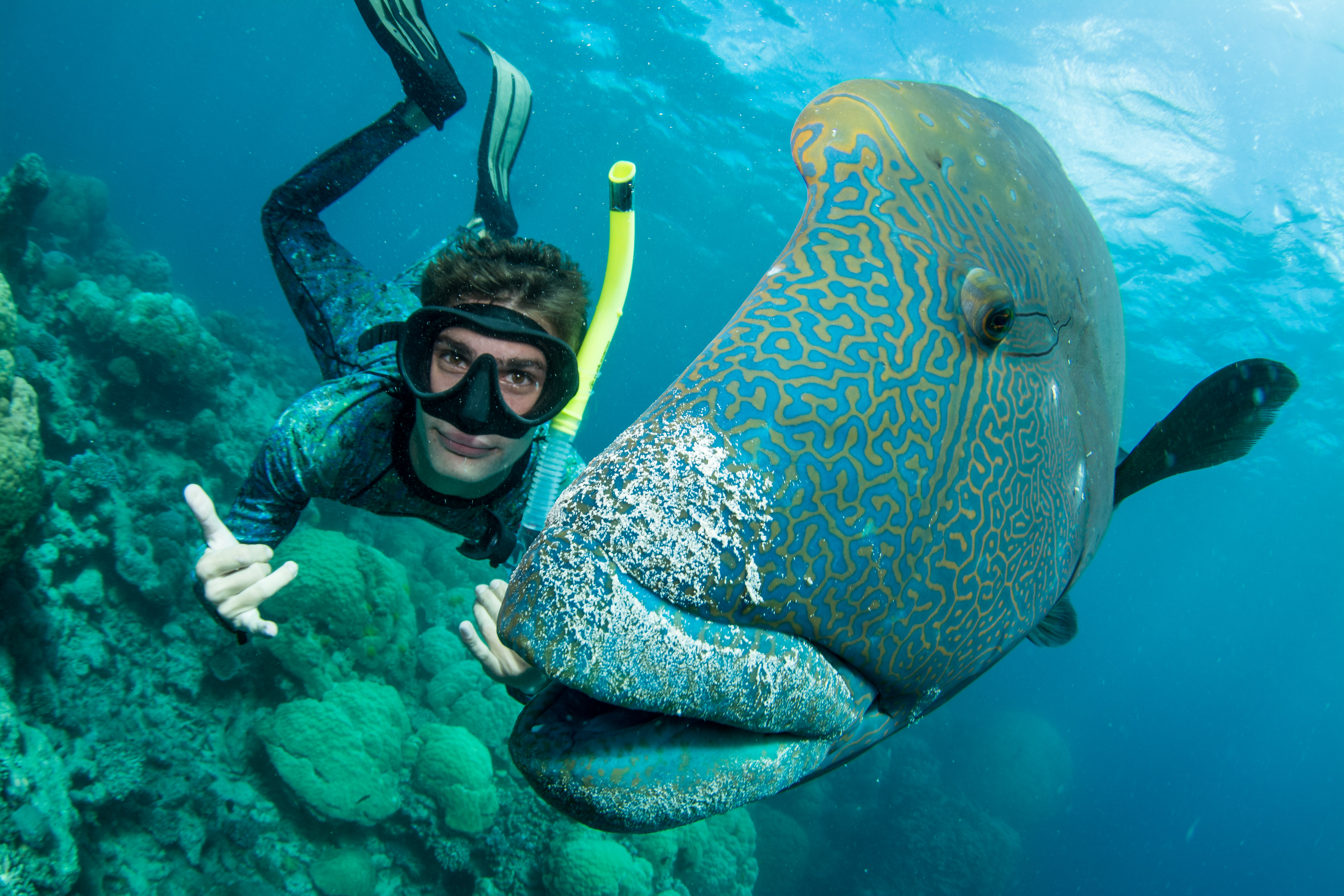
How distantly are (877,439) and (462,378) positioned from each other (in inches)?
87.5

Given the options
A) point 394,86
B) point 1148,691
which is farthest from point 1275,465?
point 1148,691

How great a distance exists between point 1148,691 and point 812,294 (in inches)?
4844

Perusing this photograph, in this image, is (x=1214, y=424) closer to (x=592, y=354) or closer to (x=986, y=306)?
(x=986, y=306)

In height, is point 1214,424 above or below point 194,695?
above

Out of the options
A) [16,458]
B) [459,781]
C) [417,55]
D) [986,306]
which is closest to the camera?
[986,306]

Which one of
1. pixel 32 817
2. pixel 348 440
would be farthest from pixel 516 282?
pixel 32 817

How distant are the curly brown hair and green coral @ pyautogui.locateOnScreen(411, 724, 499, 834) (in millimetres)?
4785

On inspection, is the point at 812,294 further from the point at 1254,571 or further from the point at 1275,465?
the point at 1254,571

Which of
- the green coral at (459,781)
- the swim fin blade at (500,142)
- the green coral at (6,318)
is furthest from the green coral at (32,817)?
the swim fin blade at (500,142)

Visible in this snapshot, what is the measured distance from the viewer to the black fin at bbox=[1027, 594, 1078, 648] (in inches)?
95.3

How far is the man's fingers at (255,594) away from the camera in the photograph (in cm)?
208

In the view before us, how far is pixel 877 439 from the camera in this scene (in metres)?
0.99

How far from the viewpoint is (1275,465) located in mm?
31125

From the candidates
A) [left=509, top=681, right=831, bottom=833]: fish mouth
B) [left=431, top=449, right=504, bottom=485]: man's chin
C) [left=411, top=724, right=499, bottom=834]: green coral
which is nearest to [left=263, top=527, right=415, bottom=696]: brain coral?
[left=411, top=724, right=499, bottom=834]: green coral
